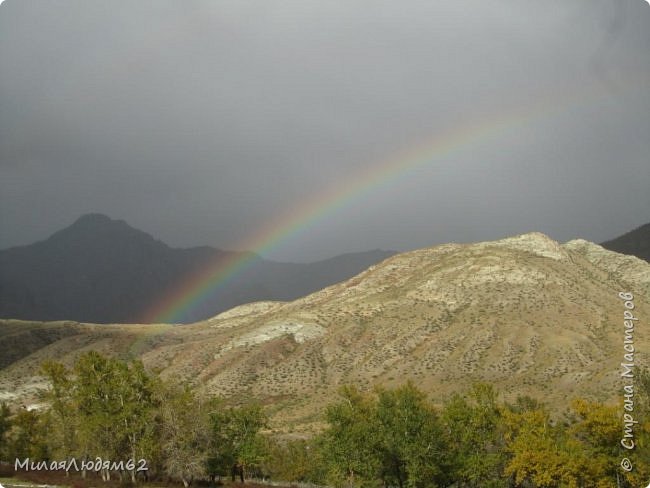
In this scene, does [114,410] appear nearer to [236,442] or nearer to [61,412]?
[61,412]

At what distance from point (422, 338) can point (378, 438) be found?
75821mm

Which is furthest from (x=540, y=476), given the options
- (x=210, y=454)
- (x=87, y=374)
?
(x=87, y=374)

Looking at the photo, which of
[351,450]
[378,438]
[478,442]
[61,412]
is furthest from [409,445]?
[61,412]

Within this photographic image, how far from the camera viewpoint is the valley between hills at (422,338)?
105 meters

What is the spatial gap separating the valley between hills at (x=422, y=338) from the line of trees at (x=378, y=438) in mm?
35566

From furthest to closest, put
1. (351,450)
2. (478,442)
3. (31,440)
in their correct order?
(31,440), (478,442), (351,450)

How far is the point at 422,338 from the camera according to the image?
127 m

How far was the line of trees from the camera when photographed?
48.4 metres

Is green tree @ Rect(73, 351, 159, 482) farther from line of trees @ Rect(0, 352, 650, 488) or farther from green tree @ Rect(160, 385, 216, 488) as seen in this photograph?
green tree @ Rect(160, 385, 216, 488)

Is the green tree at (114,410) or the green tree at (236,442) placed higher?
the green tree at (114,410)

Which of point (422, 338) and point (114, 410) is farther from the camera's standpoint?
point (422, 338)

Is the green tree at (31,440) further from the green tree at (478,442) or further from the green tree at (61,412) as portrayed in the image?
the green tree at (478,442)

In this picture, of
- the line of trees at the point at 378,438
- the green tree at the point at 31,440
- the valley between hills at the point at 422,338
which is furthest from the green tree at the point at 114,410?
the valley between hills at the point at 422,338

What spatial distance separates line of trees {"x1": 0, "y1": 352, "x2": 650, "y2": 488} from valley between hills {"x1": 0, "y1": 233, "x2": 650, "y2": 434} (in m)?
35.6
